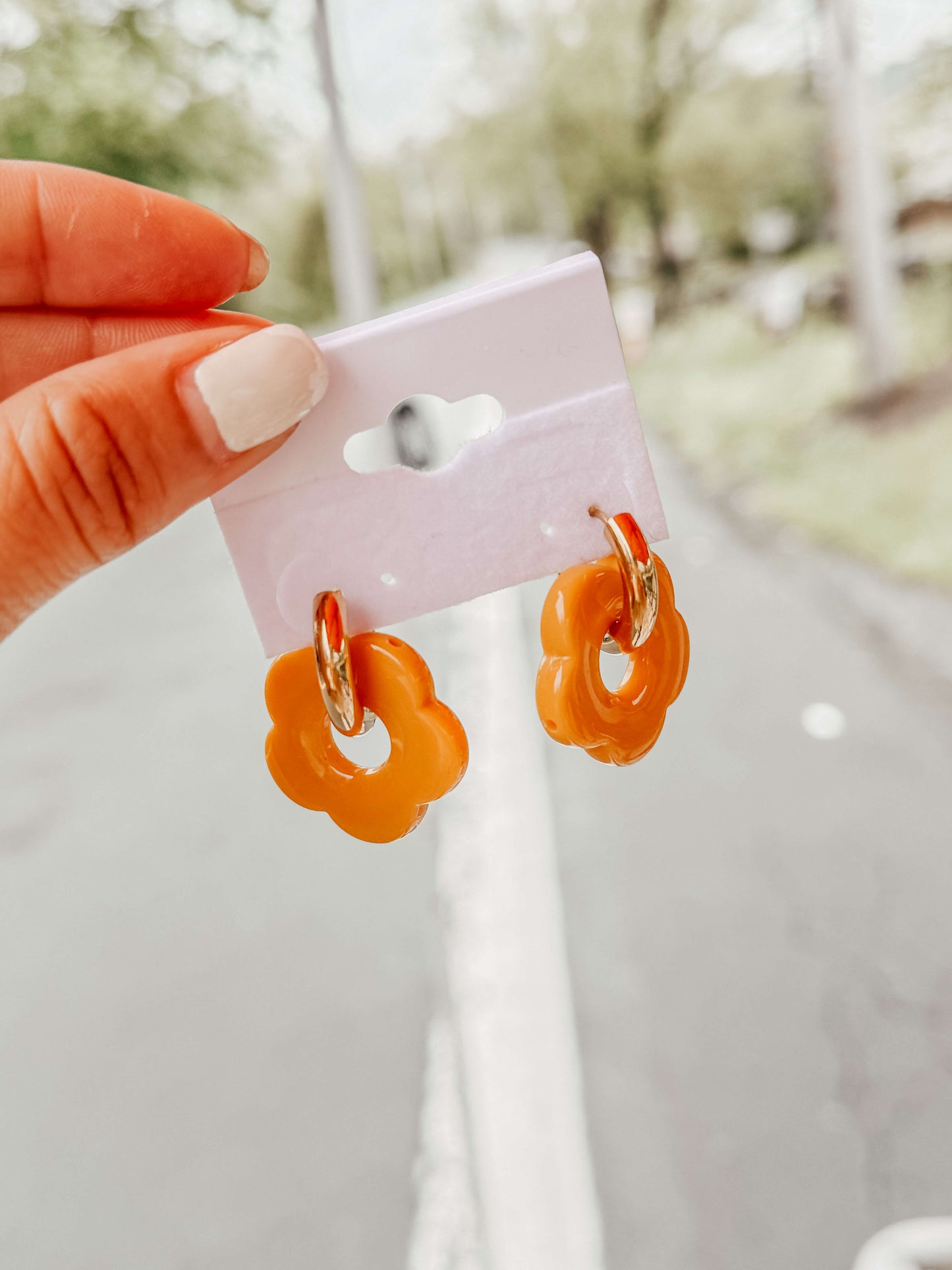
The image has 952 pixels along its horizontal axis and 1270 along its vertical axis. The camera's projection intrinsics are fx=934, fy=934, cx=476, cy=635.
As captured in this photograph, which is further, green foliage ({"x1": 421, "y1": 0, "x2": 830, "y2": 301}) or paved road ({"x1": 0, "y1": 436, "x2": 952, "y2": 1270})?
green foliage ({"x1": 421, "y1": 0, "x2": 830, "y2": 301})

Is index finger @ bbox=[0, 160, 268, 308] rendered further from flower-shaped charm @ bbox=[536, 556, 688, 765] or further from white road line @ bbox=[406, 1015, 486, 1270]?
white road line @ bbox=[406, 1015, 486, 1270]

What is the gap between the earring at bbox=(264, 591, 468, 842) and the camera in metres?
0.29

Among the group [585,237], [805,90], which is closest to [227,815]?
[805,90]

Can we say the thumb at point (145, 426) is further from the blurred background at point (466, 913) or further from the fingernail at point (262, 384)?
the blurred background at point (466, 913)

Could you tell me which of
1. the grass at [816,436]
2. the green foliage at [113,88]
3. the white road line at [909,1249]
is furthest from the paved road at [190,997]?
the grass at [816,436]

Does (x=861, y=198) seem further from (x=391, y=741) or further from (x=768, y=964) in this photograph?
(x=391, y=741)

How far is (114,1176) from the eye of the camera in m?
0.62

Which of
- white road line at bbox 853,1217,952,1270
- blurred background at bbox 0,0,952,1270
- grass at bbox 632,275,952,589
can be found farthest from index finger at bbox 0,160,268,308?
grass at bbox 632,275,952,589

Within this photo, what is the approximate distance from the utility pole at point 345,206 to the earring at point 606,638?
652 mm

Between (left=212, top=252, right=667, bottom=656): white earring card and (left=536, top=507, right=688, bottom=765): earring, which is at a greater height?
(left=212, top=252, right=667, bottom=656): white earring card

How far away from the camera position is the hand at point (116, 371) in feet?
0.91

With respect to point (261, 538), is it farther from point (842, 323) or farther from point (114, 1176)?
point (842, 323)

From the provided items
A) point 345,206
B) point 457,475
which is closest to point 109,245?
point 457,475

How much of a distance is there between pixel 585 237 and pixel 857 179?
8.41 feet
